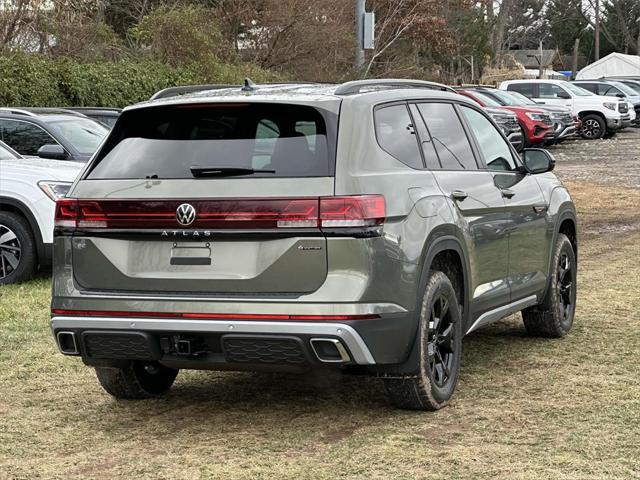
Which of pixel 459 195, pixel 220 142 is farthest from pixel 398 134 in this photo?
pixel 220 142

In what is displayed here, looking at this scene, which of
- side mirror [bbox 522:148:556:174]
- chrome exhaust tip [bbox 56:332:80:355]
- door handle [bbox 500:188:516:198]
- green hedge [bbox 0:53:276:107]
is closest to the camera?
chrome exhaust tip [bbox 56:332:80:355]

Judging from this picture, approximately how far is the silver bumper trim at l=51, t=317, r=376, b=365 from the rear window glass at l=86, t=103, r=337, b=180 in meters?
0.70

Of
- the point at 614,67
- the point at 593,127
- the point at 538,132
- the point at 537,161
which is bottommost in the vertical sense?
the point at 614,67

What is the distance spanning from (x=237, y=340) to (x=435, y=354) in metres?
1.24

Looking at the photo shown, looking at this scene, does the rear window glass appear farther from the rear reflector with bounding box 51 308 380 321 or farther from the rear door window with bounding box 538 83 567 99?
the rear door window with bounding box 538 83 567 99

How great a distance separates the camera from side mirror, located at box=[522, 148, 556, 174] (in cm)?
802

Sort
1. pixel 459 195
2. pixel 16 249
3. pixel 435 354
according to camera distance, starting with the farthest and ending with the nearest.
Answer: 1. pixel 16 249
2. pixel 459 195
3. pixel 435 354

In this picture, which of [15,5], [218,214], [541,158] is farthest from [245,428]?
[15,5]

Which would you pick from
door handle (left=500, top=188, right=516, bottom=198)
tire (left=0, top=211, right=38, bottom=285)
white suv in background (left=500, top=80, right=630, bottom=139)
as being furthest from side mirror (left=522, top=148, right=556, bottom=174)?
white suv in background (left=500, top=80, right=630, bottom=139)

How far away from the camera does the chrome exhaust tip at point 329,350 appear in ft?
18.5

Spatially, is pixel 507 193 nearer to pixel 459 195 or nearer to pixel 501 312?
pixel 501 312

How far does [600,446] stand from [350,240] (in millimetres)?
1500

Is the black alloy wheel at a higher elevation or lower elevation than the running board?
lower

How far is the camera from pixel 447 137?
23.3 ft
